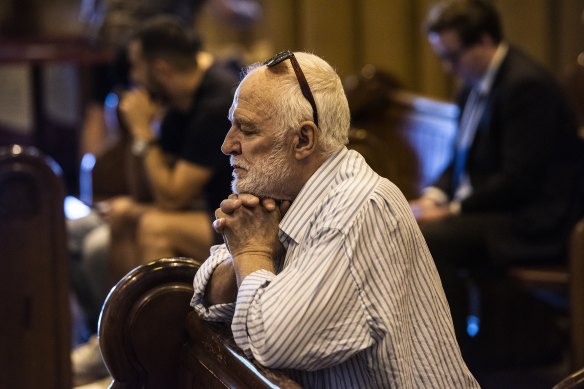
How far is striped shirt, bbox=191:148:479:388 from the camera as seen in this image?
69.7 inches

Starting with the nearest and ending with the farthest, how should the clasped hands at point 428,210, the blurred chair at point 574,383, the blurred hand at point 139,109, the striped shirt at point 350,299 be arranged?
the blurred chair at point 574,383, the striped shirt at point 350,299, the clasped hands at point 428,210, the blurred hand at point 139,109

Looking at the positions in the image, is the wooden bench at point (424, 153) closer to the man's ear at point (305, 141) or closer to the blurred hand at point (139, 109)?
the blurred hand at point (139, 109)

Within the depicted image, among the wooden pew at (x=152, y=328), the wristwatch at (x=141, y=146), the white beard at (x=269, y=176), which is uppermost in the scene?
the white beard at (x=269, y=176)

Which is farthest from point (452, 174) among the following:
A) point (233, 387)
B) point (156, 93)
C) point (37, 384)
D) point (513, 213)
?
point (233, 387)

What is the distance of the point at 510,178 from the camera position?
4.07 metres

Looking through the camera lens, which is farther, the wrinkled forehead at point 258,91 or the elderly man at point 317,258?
the wrinkled forehead at point 258,91

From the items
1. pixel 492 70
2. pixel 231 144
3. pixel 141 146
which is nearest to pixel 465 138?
pixel 492 70

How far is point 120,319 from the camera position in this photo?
210 centimetres

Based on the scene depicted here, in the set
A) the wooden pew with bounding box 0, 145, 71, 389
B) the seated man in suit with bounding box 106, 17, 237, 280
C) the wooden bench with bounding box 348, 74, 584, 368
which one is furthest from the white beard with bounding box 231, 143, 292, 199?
the seated man in suit with bounding box 106, 17, 237, 280

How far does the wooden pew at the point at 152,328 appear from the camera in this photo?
6.84 ft

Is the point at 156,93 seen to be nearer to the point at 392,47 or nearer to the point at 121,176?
the point at 121,176

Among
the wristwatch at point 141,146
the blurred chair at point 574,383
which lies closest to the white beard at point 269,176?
the blurred chair at point 574,383

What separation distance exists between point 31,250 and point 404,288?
5.96 ft

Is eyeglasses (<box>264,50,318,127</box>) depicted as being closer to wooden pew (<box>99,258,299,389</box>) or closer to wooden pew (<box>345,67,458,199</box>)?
wooden pew (<box>99,258,299,389</box>)
